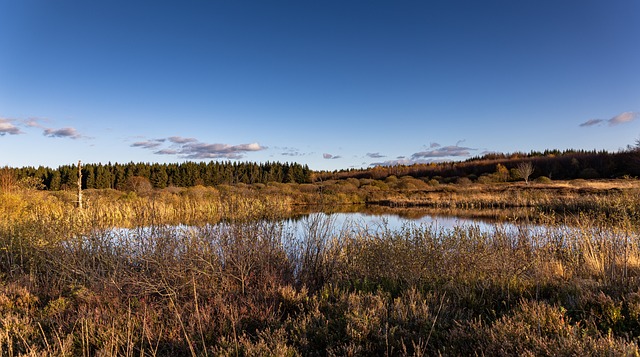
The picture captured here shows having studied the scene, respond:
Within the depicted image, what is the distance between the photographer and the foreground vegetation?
3922 millimetres

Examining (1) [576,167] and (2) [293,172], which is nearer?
(1) [576,167]

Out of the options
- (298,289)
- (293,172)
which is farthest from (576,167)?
(298,289)

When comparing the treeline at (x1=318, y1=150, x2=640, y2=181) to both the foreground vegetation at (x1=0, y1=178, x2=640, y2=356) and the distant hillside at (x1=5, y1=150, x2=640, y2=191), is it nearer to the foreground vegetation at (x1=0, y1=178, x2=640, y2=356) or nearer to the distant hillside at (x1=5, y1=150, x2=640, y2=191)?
the distant hillside at (x1=5, y1=150, x2=640, y2=191)

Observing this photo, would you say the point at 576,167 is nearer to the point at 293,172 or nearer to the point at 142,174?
the point at 293,172

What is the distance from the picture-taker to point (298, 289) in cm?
645

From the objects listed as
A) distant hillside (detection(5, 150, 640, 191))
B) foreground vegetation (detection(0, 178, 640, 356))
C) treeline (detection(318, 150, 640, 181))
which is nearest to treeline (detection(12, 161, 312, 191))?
distant hillside (detection(5, 150, 640, 191))

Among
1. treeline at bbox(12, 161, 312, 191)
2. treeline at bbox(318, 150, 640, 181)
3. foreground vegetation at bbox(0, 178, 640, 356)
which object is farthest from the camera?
treeline at bbox(12, 161, 312, 191)

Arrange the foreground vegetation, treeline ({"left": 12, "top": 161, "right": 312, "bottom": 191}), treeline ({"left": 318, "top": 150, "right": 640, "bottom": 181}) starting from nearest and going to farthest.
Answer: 1. the foreground vegetation
2. treeline ({"left": 318, "top": 150, "right": 640, "bottom": 181})
3. treeline ({"left": 12, "top": 161, "right": 312, "bottom": 191})

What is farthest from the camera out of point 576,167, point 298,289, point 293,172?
point 293,172

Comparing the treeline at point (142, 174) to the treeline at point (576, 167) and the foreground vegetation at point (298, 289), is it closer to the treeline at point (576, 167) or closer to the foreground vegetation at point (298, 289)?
the treeline at point (576, 167)

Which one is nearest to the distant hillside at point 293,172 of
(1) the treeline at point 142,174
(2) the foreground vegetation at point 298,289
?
(1) the treeline at point 142,174

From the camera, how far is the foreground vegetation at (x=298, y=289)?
12.9 feet

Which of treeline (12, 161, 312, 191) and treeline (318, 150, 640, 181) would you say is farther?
treeline (12, 161, 312, 191)

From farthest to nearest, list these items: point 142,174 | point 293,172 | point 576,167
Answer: point 293,172
point 142,174
point 576,167
